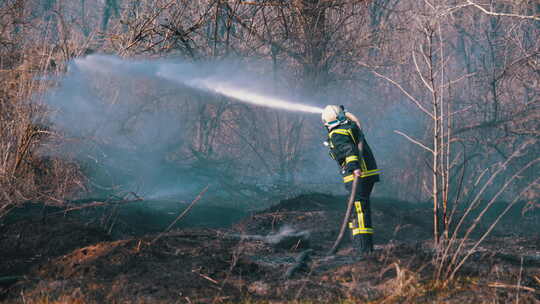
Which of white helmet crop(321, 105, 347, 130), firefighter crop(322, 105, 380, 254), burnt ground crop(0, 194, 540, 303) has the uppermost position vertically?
white helmet crop(321, 105, 347, 130)

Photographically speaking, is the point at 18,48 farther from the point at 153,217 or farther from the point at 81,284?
the point at 81,284

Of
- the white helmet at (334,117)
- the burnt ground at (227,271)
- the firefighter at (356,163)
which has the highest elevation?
the white helmet at (334,117)

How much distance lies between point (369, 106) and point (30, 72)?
10256 millimetres

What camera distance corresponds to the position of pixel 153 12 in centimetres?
805

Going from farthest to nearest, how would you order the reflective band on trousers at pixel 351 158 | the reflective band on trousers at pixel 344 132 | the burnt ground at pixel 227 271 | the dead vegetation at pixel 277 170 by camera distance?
the reflective band on trousers at pixel 344 132
the reflective band on trousers at pixel 351 158
the dead vegetation at pixel 277 170
the burnt ground at pixel 227 271

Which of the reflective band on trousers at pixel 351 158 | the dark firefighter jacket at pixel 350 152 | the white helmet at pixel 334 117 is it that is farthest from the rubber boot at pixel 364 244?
the white helmet at pixel 334 117

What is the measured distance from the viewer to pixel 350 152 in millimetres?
5637

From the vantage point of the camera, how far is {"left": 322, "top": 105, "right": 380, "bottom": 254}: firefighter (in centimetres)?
566

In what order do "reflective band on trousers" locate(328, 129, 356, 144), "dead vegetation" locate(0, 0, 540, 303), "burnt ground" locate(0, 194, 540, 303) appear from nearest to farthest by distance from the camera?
1. "burnt ground" locate(0, 194, 540, 303)
2. "dead vegetation" locate(0, 0, 540, 303)
3. "reflective band on trousers" locate(328, 129, 356, 144)

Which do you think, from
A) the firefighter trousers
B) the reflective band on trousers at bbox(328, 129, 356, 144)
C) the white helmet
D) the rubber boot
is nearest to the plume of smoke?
the white helmet

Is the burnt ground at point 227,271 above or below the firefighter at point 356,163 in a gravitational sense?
below

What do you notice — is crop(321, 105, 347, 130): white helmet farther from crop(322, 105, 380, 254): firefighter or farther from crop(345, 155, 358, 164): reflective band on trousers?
crop(345, 155, 358, 164): reflective band on trousers

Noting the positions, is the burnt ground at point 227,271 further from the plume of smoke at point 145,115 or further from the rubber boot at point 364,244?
the plume of smoke at point 145,115

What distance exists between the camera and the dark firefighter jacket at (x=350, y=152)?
18.5 feet
